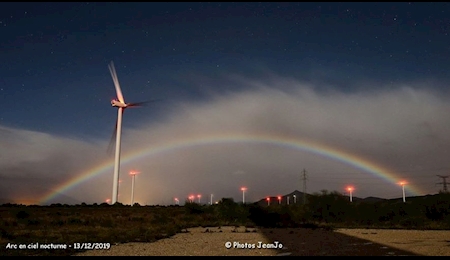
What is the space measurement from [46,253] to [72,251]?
4.13 ft

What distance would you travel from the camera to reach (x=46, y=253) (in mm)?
16766

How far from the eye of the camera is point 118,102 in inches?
2975

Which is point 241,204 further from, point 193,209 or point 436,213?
point 436,213

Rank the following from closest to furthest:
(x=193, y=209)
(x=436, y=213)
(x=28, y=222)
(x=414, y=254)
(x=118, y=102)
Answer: (x=414, y=254) < (x=28, y=222) < (x=436, y=213) < (x=193, y=209) < (x=118, y=102)

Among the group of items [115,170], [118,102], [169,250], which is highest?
[118,102]

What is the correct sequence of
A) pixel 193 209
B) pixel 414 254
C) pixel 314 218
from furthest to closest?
1. pixel 193 209
2. pixel 314 218
3. pixel 414 254

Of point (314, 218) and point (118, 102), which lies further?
point (118, 102)

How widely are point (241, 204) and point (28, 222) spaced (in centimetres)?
2768

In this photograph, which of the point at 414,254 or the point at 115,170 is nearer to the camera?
the point at 414,254

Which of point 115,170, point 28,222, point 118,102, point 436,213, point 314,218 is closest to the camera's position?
point 28,222

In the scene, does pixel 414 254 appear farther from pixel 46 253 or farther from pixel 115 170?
pixel 115 170

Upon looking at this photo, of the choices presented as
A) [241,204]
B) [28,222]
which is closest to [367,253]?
[28,222]

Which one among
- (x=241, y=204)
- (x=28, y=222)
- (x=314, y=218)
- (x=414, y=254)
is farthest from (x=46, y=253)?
(x=314, y=218)

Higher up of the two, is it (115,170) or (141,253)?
(115,170)
